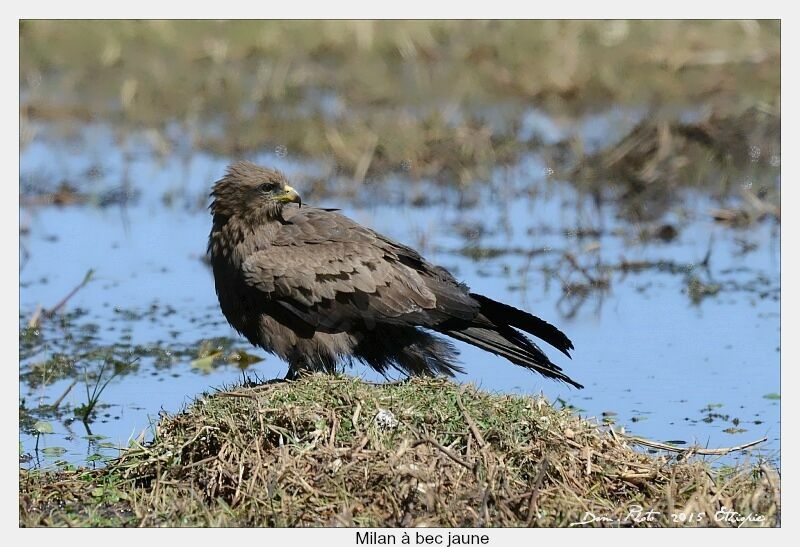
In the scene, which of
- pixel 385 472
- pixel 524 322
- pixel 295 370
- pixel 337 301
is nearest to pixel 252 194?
pixel 337 301

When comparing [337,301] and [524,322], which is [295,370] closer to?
[337,301]

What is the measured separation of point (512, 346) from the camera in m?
7.02

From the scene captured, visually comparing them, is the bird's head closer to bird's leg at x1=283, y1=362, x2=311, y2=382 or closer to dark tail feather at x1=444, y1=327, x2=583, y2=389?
bird's leg at x1=283, y1=362, x2=311, y2=382

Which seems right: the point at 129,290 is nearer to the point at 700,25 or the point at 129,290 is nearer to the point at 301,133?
the point at 301,133

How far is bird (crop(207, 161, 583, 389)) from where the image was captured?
691 cm

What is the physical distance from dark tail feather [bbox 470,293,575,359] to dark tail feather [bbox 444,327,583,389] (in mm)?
56

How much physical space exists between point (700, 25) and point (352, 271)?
1077 cm

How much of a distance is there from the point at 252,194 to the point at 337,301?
763mm

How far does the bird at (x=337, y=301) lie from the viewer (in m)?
6.91

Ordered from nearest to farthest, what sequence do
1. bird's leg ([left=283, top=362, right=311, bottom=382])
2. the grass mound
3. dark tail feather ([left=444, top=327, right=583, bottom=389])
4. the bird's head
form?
1. the grass mound
2. bird's leg ([left=283, top=362, right=311, bottom=382])
3. dark tail feather ([left=444, top=327, right=583, bottom=389])
4. the bird's head
